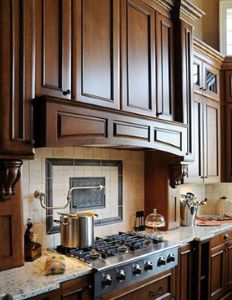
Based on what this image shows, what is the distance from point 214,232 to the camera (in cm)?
307

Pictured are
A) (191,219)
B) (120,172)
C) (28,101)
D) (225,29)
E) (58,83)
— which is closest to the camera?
(28,101)

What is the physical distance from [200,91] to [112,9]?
1543 millimetres

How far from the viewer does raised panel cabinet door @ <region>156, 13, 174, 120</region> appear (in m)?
2.75

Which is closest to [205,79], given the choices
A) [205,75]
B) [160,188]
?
[205,75]

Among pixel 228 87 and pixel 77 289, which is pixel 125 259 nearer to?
pixel 77 289

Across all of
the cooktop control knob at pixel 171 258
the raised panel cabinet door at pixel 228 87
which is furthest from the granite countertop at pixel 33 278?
the raised panel cabinet door at pixel 228 87

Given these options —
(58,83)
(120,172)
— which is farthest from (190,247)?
(58,83)

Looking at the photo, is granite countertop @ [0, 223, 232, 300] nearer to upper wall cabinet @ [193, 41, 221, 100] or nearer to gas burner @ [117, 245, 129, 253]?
gas burner @ [117, 245, 129, 253]

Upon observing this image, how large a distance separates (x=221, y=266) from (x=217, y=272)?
98mm

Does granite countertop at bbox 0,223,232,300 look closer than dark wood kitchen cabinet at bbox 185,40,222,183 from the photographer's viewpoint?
Yes

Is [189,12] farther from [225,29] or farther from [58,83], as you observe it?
[58,83]

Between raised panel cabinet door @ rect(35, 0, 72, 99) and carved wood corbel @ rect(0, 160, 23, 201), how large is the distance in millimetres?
397

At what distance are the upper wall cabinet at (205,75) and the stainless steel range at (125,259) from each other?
1.70 m

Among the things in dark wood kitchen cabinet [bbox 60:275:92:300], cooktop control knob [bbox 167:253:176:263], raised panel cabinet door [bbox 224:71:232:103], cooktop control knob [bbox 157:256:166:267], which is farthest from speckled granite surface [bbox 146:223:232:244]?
raised panel cabinet door [bbox 224:71:232:103]
